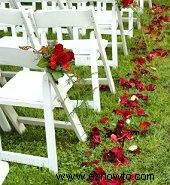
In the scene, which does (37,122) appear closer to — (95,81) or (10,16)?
(95,81)

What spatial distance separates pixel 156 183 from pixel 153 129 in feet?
3.12

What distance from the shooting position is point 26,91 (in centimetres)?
432

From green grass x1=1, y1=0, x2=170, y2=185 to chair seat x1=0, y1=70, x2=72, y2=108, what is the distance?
0.64 m

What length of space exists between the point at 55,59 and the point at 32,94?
2.15ft

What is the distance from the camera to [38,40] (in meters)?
5.16

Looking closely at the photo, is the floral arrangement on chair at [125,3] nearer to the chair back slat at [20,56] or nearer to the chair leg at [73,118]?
the chair leg at [73,118]

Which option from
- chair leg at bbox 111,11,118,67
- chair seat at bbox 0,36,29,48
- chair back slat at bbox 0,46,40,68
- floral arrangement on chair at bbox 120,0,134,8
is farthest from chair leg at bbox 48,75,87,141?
floral arrangement on chair at bbox 120,0,134,8

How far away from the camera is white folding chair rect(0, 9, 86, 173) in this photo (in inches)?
147

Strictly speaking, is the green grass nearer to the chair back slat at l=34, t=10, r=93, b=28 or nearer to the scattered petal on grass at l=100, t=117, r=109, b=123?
the scattered petal on grass at l=100, t=117, r=109, b=123

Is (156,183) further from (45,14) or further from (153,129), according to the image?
(45,14)

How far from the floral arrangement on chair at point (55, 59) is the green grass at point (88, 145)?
39.3 inches

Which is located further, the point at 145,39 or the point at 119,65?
the point at 145,39

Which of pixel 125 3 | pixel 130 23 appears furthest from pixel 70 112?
pixel 130 23

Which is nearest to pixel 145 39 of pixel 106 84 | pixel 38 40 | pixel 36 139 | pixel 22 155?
pixel 106 84
